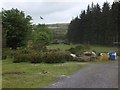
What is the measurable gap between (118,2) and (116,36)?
8.97m

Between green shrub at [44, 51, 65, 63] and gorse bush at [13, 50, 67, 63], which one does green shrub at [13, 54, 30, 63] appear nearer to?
gorse bush at [13, 50, 67, 63]

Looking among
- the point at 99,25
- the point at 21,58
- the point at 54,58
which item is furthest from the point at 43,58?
the point at 99,25

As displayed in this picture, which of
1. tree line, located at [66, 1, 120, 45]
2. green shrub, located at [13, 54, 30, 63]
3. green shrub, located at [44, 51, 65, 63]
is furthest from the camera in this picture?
tree line, located at [66, 1, 120, 45]

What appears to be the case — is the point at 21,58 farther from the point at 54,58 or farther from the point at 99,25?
the point at 99,25

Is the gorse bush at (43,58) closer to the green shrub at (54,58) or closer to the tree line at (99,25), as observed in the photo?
the green shrub at (54,58)

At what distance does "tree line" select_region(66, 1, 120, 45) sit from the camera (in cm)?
8340

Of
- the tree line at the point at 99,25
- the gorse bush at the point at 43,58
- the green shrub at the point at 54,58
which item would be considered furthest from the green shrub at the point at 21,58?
the tree line at the point at 99,25

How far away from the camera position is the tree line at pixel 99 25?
83.4m

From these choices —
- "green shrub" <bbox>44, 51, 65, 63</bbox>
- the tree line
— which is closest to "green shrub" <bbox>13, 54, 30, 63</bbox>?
"green shrub" <bbox>44, 51, 65, 63</bbox>

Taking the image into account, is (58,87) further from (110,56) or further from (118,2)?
(118,2)

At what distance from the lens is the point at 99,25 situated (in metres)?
92.1

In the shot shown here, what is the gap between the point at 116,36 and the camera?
272 feet

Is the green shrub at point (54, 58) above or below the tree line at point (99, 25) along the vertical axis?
below

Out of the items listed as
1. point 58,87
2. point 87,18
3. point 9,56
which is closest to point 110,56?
point 9,56
